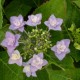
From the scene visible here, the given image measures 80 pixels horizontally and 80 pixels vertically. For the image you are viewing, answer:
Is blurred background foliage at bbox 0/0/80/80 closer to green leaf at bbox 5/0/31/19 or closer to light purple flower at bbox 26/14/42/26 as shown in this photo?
light purple flower at bbox 26/14/42/26

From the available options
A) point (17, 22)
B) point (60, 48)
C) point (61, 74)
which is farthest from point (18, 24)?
point (61, 74)

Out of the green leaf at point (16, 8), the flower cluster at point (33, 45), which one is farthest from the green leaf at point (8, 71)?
the green leaf at point (16, 8)

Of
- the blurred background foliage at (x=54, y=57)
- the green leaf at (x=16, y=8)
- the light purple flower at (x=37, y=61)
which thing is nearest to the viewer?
the light purple flower at (x=37, y=61)

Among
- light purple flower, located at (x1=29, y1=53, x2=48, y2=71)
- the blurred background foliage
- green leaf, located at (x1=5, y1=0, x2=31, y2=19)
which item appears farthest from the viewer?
green leaf, located at (x1=5, y1=0, x2=31, y2=19)

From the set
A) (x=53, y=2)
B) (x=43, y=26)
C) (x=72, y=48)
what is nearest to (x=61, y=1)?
(x=53, y=2)

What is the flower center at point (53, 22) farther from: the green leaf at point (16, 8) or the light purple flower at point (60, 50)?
the green leaf at point (16, 8)

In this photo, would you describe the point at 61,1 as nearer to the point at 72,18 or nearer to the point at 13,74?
the point at 72,18

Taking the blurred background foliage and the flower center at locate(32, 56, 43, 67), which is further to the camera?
the blurred background foliage

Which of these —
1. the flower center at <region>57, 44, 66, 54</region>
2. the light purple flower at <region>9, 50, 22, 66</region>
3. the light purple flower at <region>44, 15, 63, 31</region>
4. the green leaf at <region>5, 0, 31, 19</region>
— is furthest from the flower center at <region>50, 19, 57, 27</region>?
the green leaf at <region>5, 0, 31, 19</region>
